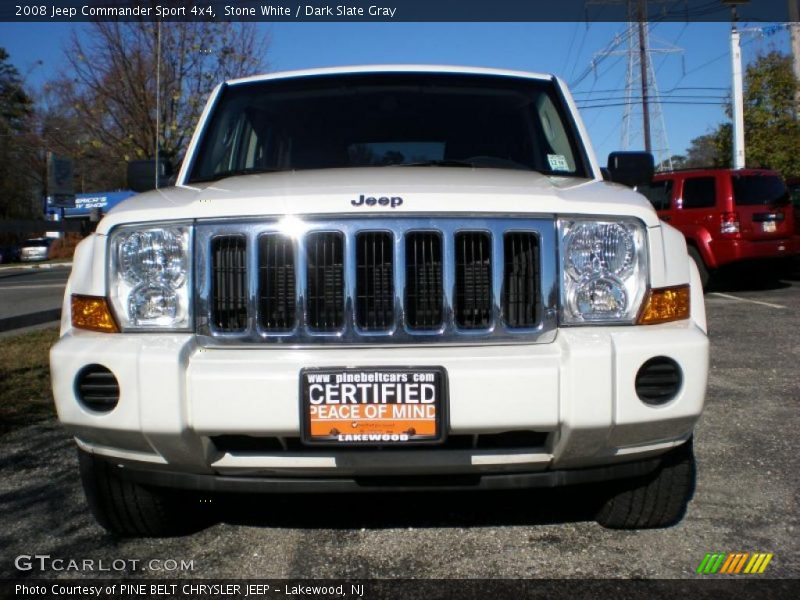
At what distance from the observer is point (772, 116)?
2244 cm

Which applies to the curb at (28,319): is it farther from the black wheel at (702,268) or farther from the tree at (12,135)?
the tree at (12,135)

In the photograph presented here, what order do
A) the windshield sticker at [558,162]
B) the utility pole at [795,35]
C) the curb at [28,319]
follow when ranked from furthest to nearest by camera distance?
1. the utility pole at [795,35]
2. the curb at [28,319]
3. the windshield sticker at [558,162]

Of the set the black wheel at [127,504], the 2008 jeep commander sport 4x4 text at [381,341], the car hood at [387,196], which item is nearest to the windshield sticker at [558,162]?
the car hood at [387,196]

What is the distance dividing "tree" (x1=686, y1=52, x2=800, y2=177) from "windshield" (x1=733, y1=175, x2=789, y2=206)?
9.67 meters

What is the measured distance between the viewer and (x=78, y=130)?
831 inches

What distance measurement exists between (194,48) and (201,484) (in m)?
15.8

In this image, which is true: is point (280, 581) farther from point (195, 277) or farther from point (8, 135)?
point (8, 135)

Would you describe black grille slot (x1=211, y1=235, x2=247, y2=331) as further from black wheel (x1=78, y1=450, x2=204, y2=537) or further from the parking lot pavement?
the parking lot pavement

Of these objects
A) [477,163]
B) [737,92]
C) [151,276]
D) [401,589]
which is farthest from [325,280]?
[737,92]

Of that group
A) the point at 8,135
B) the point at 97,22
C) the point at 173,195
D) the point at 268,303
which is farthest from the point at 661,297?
the point at 8,135

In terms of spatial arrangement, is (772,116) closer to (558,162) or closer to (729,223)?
(729,223)

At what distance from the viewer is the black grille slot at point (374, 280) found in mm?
2623

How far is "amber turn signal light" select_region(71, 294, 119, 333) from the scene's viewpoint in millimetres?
2674

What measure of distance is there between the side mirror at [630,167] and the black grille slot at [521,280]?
→ 1520 mm
